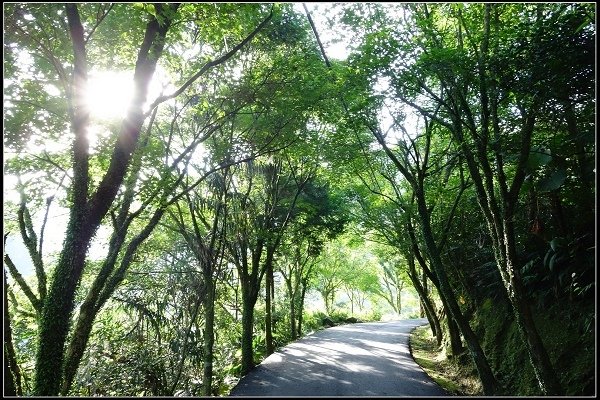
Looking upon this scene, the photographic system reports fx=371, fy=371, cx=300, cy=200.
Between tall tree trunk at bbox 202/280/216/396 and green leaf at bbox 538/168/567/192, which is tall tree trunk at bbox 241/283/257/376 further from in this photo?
green leaf at bbox 538/168/567/192

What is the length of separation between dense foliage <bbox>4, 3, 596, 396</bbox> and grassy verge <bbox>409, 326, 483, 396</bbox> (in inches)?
20.2

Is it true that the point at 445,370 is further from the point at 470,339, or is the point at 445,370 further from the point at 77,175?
the point at 77,175

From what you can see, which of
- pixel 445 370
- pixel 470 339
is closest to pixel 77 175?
pixel 470 339

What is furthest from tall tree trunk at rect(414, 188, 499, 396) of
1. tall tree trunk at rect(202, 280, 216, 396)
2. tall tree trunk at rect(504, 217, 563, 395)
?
tall tree trunk at rect(202, 280, 216, 396)

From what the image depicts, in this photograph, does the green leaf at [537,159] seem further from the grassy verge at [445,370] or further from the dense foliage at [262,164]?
the grassy verge at [445,370]

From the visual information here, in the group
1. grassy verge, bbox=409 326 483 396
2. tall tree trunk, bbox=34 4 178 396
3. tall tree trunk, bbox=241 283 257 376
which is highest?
tall tree trunk, bbox=34 4 178 396

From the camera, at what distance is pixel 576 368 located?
607 cm

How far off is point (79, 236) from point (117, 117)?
3648 millimetres

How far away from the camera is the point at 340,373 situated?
10102 mm

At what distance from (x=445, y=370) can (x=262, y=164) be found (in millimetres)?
8659

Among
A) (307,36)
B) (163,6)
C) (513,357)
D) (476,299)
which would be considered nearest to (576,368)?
(513,357)

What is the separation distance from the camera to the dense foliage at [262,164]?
18.8 feet

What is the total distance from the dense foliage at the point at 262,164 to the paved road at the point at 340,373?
1197mm

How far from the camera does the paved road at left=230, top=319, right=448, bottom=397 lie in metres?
8.50
